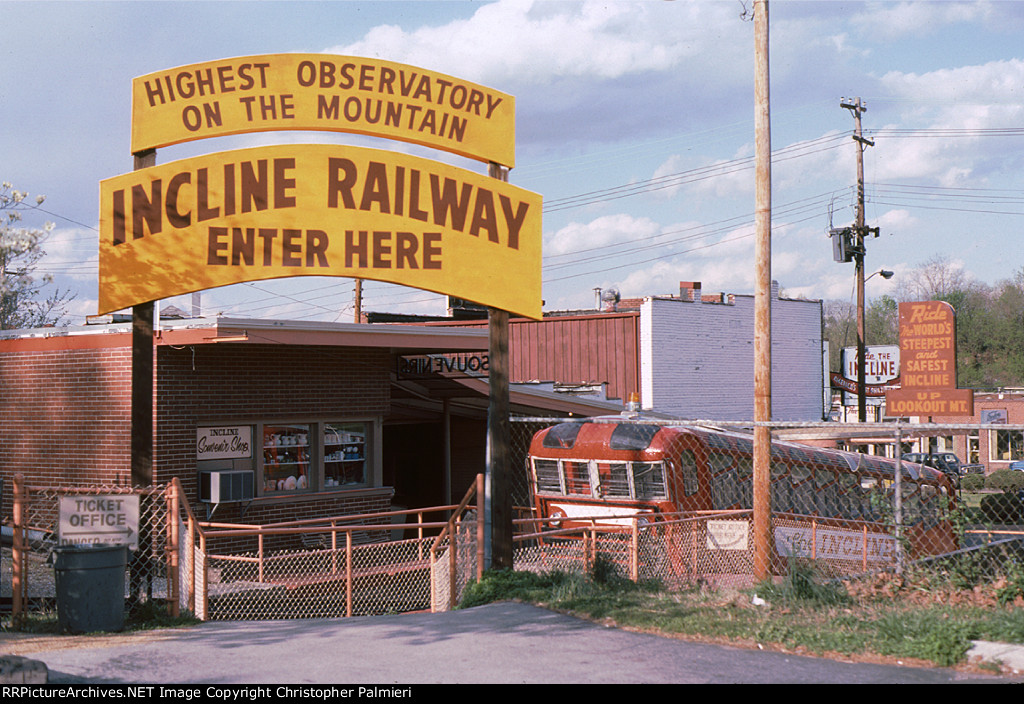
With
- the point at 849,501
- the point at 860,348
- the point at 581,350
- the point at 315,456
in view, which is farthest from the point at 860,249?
the point at 315,456

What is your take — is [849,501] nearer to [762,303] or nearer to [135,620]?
[762,303]

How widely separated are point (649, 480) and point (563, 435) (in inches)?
80.6

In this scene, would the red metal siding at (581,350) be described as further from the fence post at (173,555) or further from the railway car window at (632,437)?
the fence post at (173,555)

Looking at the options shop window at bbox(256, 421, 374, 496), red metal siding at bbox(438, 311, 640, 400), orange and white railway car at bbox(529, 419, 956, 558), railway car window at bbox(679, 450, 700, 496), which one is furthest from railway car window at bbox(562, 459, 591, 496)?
red metal siding at bbox(438, 311, 640, 400)

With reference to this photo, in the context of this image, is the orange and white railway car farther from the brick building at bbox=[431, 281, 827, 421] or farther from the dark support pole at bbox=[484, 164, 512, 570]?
the brick building at bbox=[431, 281, 827, 421]

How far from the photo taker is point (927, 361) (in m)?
27.2

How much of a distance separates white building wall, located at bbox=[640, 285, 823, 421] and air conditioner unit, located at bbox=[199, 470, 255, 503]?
844 inches

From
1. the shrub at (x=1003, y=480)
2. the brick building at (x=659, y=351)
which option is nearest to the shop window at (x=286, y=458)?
the brick building at (x=659, y=351)

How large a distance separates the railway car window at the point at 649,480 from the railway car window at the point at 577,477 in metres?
1.08

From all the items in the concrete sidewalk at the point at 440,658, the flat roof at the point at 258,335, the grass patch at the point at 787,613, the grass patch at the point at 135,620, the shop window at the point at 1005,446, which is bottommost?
the shop window at the point at 1005,446

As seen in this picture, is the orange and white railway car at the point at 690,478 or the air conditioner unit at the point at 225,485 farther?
the orange and white railway car at the point at 690,478

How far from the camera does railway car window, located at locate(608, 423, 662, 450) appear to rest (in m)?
17.1

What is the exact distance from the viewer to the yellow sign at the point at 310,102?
1083 centimetres
